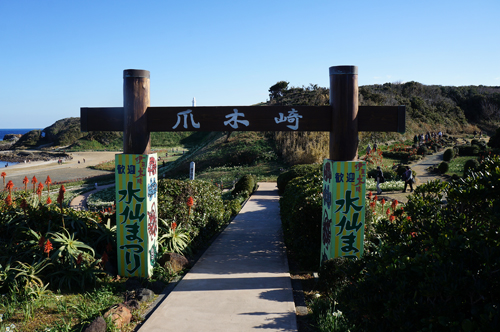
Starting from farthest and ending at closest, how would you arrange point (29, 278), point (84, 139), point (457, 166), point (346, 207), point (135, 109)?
point (84, 139) → point (457, 166) → point (135, 109) → point (346, 207) → point (29, 278)

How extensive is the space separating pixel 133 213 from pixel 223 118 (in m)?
2.34

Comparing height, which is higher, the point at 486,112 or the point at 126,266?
the point at 486,112

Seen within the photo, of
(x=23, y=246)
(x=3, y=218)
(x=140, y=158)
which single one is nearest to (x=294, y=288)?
(x=140, y=158)

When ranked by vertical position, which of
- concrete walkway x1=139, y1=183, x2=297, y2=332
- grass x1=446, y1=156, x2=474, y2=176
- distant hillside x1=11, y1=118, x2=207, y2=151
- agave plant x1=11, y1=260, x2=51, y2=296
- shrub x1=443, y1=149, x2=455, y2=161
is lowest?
concrete walkway x1=139, y1=183, x2=297, y2=332

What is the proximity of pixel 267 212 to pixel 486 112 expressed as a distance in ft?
178

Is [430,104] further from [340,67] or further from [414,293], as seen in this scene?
[414,293]

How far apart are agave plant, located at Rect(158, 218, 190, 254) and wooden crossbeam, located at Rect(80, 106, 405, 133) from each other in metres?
2.27

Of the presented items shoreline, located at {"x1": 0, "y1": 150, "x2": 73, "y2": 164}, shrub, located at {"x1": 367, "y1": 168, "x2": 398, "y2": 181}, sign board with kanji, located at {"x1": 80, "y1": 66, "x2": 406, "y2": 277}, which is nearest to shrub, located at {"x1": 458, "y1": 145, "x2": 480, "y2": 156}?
shrub, located at {"x1": 367, "y1": 168, "x2": 398, "y2": 181}

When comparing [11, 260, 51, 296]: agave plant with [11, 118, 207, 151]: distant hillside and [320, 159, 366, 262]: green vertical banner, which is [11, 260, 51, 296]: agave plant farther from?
[11, 118, 207, 151]: distant hillside

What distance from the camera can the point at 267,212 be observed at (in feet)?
42.8

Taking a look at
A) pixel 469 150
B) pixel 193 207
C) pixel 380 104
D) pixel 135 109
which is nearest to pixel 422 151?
pixel 469 150

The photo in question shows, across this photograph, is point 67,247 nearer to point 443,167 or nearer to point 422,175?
point 422,175

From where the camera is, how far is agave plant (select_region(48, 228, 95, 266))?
19.9 ft

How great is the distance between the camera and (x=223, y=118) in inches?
259
